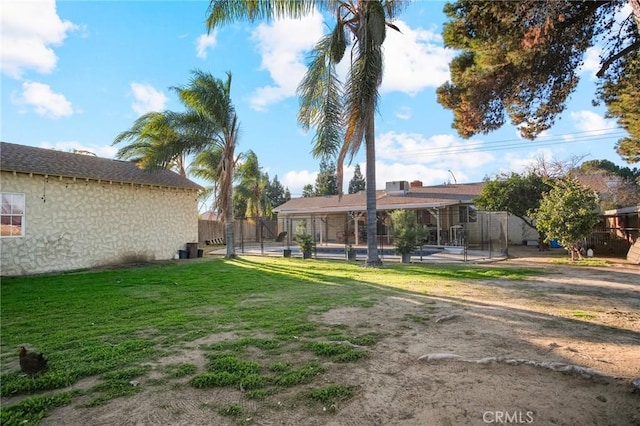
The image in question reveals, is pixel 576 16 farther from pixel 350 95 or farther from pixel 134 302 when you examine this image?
pixel 134 302

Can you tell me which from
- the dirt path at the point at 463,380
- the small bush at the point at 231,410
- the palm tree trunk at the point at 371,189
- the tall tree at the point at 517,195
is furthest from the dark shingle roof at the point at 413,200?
the small bush at the point at 231,410

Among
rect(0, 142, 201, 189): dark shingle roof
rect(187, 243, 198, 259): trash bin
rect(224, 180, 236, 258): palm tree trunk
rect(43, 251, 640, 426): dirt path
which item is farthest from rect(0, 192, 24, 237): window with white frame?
rect(43, 251, 640, 426): dirt path

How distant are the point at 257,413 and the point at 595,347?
12.9 ft

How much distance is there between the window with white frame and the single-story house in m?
11.3

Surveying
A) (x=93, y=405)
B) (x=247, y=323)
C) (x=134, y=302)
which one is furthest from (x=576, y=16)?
(x=134, y=302)

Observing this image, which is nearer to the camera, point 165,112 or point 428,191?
point 165,112

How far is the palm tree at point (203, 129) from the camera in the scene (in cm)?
1556

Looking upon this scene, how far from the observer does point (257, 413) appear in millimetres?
2770

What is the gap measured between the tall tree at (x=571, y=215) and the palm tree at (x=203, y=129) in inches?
529

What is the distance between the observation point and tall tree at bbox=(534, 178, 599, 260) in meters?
13.3

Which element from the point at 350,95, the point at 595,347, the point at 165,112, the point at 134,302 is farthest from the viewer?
the point at 165,112

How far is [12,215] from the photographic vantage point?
11.5 meters

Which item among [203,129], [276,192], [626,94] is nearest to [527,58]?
[626,94]

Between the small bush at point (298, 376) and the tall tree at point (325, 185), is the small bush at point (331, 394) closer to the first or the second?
the small bush at point (298, 376)
